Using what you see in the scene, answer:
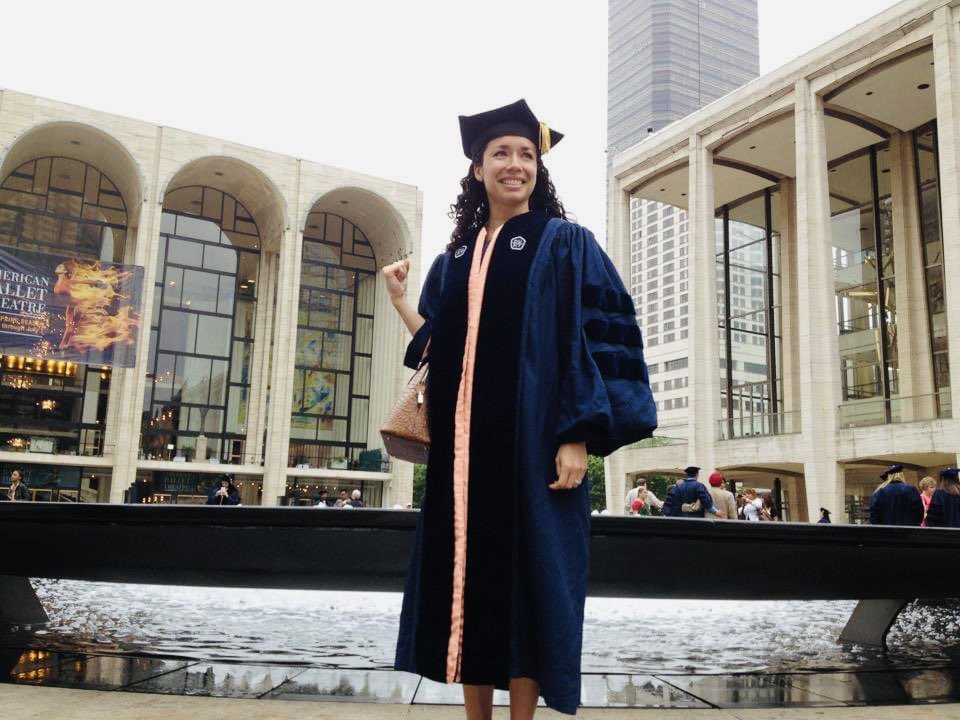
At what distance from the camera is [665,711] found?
2.68m

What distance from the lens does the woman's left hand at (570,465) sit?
6.68 feet

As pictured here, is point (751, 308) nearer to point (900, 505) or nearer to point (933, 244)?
point (933, 244)

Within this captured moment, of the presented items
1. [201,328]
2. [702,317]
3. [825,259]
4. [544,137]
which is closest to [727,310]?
[702,317]

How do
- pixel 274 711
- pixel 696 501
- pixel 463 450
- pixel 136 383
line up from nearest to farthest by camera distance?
pixel 463 450 → pixel 274 711 → pixel 696 501 → pixel 136 383

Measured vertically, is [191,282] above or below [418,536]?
above

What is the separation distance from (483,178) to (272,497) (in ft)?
136

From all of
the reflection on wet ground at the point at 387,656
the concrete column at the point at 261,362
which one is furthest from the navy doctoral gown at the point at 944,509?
the concrete column at the point at 261,362

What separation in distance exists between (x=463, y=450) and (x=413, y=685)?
139 centimetres

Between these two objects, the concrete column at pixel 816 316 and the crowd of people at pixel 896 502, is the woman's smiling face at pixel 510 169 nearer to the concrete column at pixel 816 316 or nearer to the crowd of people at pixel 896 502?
the crowd of people at pixel 896 502

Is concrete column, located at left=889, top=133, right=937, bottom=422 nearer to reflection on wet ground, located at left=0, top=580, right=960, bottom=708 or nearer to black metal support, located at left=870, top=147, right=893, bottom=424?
black metal support, located at left=870, top=147, right=893, bottom=424

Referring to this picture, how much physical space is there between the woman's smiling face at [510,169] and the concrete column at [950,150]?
2477 cm

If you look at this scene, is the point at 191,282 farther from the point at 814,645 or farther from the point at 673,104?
the point at 673,104

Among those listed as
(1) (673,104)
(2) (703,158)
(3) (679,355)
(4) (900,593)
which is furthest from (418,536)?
(1) (673,104)

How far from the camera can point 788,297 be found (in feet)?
119
